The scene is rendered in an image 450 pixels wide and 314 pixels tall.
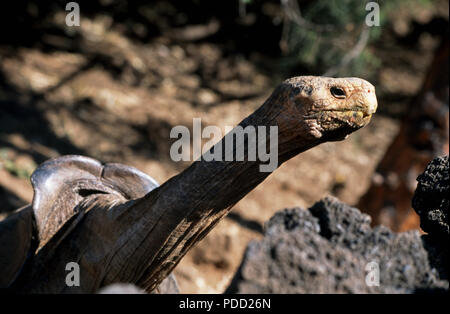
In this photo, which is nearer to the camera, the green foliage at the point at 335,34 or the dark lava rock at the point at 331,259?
the dark lava rock at the point at 331,259

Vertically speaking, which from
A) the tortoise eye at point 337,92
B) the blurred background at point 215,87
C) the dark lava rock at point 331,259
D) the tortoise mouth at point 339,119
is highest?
the blurred background at point 215,87

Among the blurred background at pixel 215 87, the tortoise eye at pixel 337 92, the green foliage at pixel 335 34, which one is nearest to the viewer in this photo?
the tortoise eye at pixel 337 92

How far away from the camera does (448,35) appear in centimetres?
412

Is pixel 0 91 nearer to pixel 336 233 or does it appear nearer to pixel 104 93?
pixel 104 93

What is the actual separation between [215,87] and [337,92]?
5424 millimetres

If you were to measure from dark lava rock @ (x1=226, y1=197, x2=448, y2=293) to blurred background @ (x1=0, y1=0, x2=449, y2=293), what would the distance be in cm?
240

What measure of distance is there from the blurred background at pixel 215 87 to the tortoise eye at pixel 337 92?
2.62 m

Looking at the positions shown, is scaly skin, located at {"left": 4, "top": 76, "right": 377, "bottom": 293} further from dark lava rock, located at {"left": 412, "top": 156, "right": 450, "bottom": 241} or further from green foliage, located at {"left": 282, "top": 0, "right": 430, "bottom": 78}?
green foliage, located at {"left": 282, "top": 0, "right": 430, "bottom": 78}

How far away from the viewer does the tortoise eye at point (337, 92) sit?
5.00 feet

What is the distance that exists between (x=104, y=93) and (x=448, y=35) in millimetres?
3417

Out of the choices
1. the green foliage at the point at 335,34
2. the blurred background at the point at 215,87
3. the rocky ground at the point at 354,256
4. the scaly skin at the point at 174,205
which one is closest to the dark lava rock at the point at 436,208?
the rocky ground at the point at 354,256

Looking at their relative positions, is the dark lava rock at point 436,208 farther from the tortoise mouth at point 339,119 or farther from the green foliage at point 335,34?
the green foliage at point 335,34

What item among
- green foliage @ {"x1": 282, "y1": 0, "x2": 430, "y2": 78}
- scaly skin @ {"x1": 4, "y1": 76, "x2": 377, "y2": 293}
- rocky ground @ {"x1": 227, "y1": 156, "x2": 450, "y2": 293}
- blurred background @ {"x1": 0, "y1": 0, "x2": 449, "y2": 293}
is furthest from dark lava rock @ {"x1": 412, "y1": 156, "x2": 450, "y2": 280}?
green foliage @ {"x1": 282, "y1": 0, "x2": 430, "y2": 78}
